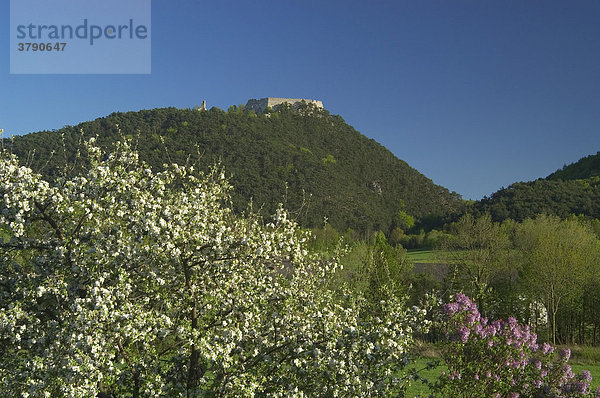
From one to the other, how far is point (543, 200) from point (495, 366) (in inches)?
2927

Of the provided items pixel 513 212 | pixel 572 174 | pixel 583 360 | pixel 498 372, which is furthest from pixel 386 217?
pixel 498 372

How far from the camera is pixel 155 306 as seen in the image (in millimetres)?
8812

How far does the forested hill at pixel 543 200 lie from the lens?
71938 millimetres

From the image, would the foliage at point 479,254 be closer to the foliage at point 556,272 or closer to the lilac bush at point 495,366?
the foliage at point 556,272

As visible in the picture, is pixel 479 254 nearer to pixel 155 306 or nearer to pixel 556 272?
pixel 556 272

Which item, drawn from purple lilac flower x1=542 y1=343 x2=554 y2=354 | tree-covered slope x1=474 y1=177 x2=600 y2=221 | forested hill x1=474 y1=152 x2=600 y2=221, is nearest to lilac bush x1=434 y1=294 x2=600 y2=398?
purple lilac flower x1=542 y1=343 x2=554 y2=354

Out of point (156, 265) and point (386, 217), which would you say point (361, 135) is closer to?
point (386, 217)

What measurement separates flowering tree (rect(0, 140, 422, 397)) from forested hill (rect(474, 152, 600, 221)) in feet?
226

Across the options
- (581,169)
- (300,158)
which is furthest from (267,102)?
(581,169)

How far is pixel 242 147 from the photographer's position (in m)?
95.6

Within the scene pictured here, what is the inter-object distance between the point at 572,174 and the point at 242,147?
226 ft

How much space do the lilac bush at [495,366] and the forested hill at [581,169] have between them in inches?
3811

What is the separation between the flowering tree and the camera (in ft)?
24.0

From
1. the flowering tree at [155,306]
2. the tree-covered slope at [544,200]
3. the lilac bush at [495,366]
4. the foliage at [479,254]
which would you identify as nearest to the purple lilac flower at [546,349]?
the lilac bush at [495,366]
